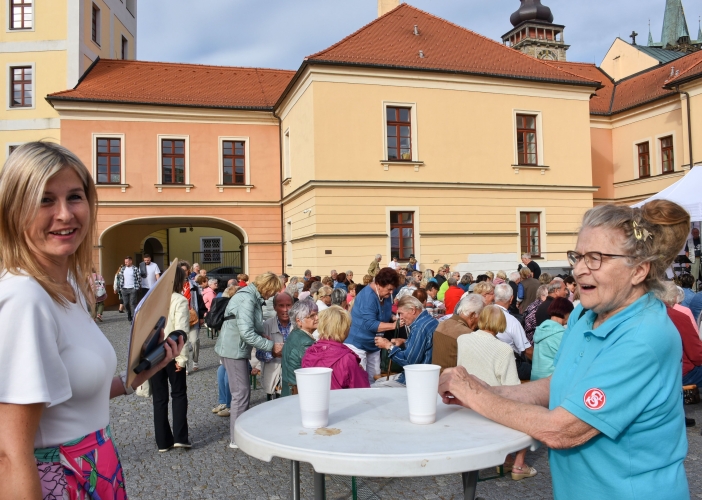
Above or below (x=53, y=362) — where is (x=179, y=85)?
above

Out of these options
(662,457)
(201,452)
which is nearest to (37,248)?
(662,457)

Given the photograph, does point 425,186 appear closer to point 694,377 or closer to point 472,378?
point 694,377

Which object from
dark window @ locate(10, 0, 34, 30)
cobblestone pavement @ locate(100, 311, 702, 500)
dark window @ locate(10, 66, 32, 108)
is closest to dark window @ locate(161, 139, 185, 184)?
dark window @ locate(10, 66, 32, 108)

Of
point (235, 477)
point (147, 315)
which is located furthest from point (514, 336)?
point (147, 315)

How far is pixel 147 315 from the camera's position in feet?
6.20

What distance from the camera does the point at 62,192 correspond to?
157 centimetres

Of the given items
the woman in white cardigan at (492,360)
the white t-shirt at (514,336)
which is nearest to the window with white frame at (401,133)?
the white t-shirt at (514,336)

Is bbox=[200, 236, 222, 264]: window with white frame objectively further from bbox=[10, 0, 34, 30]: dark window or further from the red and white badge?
the red and white badge

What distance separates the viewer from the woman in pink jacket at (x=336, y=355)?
14.0 ft

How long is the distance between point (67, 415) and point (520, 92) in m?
21.8

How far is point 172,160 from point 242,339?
19311 millimetres

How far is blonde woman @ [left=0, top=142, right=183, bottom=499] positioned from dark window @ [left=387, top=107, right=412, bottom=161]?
62.0 ft

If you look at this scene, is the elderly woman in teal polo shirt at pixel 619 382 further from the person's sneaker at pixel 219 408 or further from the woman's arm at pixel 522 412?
the person's sneaker at pixel 219 408

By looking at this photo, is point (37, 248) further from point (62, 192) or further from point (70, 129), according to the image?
point (70, 129)
